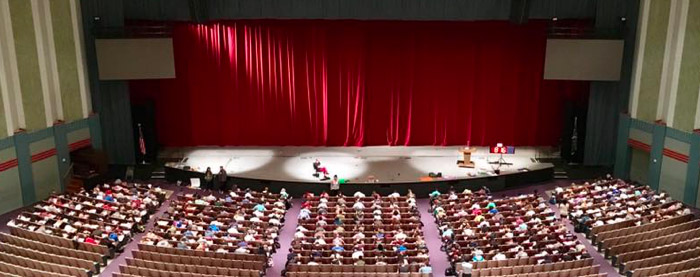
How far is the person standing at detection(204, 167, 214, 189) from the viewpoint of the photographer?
2633 cm

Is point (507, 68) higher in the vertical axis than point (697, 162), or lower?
higher

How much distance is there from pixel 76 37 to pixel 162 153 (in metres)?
7.09

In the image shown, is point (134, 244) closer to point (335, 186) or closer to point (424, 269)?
point (335, 186)

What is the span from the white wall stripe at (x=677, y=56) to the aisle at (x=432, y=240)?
1053cm

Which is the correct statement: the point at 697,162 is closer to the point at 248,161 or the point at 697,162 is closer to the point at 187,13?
the point at 248,161

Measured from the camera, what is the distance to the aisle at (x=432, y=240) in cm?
1906

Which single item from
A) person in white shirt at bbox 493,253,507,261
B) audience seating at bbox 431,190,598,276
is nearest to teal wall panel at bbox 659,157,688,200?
audience seating at bbox 431,190,598,276

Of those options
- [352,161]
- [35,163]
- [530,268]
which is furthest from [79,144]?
[530,268]

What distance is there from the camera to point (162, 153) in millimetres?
31203

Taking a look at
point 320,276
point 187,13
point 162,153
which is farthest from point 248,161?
point 320,276

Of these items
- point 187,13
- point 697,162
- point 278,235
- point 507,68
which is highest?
point 187,13

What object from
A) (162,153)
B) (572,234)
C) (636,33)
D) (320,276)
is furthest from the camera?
(162,153)

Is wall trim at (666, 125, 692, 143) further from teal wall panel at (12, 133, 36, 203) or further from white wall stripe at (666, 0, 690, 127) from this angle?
teal wall panel at (12, 133, 36, 203)

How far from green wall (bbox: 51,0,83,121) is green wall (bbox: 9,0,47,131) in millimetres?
1263
